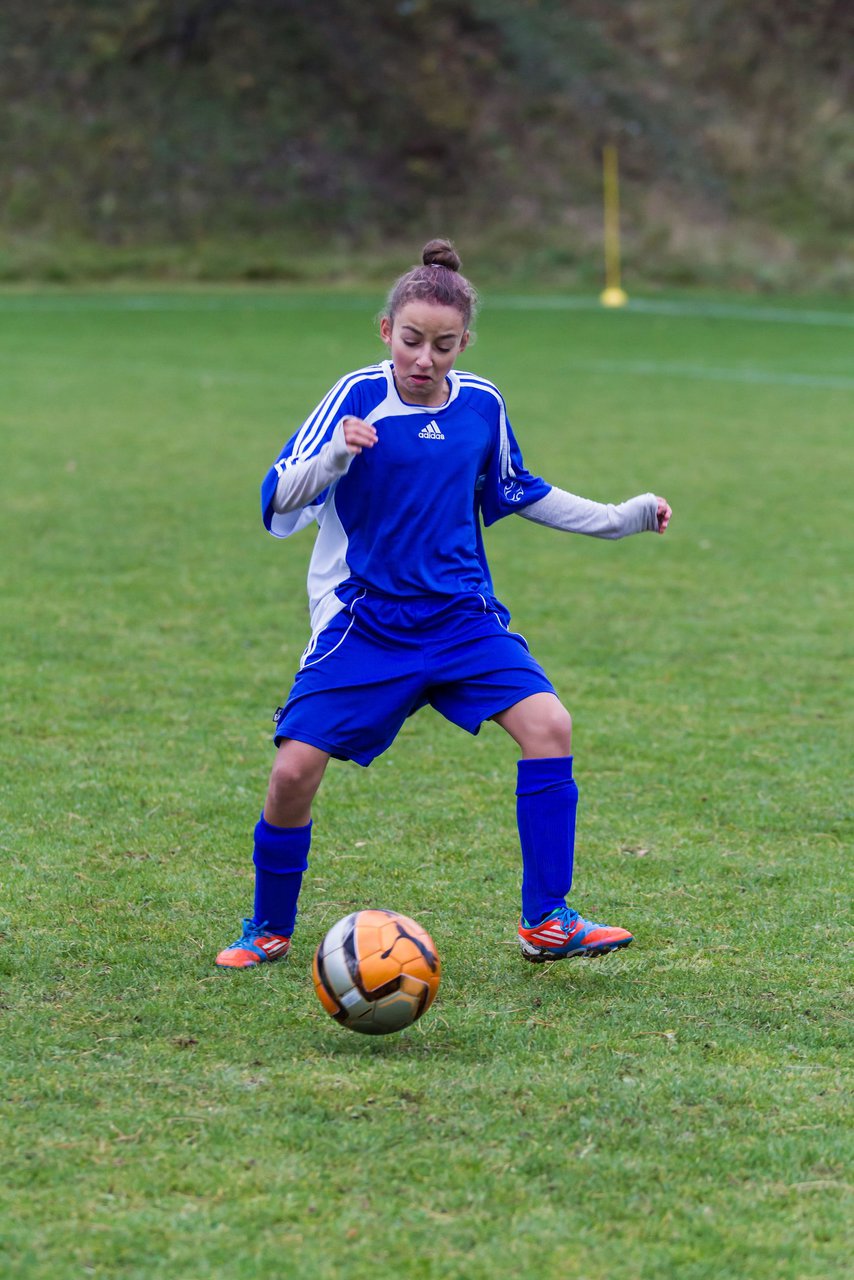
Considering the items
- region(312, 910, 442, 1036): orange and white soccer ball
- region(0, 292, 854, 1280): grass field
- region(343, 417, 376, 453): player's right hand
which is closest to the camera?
region(0, 292, 854, 1280): grass field

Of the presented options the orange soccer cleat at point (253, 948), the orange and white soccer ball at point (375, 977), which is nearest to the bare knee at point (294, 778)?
the orange soccer cleat at point (253, 948)

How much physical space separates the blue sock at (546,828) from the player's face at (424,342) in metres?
0.92

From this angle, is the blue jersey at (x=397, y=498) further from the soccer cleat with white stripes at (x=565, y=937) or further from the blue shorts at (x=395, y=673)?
the soccer cleat with white stripes at (x=565, y=937)

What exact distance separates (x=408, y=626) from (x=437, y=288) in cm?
78

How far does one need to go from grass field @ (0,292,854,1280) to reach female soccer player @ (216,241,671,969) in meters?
0.26

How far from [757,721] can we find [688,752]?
1.67 ft

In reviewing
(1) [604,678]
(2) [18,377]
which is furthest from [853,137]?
(1) [604,678]

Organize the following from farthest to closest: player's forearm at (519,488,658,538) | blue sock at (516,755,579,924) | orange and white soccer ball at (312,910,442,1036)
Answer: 1. player's forearm at (519,488,658,538)
2. blue sock at (516,755,579,924)
3. orange and white soccer ball at (312,910,442,1036)

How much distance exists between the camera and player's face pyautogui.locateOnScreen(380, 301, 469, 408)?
3971 mm

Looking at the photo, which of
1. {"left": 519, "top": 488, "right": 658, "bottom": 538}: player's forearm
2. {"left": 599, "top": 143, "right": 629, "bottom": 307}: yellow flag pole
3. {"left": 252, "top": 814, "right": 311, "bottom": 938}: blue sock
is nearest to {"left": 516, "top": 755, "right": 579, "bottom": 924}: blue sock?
{"left": 252, "top": 814, "right": 311, "bottom": 938}: blue sock

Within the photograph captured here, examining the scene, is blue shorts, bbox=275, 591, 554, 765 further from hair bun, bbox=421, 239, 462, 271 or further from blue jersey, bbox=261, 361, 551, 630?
hair bun, bbox=421, 239, 462, 271

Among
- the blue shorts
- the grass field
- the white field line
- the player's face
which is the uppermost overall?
the white field line

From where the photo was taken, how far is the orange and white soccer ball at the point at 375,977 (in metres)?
3.58

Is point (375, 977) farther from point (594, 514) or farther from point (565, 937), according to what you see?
point (594, 514)
